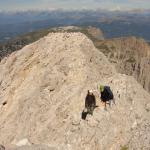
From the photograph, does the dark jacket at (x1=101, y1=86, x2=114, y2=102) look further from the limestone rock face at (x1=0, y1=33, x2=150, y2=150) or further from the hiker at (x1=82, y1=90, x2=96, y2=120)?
the hiker at (x1=82, y1=90, x2=96, y2=120)

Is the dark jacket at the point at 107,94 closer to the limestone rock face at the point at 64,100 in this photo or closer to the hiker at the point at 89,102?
the limestone rock face at the point at 64,100

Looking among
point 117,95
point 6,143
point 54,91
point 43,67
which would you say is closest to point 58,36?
point 43,67

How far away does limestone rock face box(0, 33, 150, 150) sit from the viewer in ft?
79.3

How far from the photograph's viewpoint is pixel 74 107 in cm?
2552

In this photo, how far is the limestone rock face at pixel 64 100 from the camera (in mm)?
24156

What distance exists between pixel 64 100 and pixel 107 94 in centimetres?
280

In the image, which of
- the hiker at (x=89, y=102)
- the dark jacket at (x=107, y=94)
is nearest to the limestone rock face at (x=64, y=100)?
the hiker at (x=89, y=102)

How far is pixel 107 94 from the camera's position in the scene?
25.5m

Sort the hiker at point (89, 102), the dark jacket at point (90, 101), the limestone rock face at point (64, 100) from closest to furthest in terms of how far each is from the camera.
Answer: the limestone rock face at point (64, 100)
the hiker at point (89, 102)
the dark jacket at point (90, 101)

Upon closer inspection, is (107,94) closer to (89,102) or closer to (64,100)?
(89,102)

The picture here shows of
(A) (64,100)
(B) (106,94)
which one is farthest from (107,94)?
(A) (64,100)

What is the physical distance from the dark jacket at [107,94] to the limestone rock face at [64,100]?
0.47 metres

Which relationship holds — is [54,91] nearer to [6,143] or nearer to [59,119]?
[59,119]

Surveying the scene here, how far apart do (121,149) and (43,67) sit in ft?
28.2
